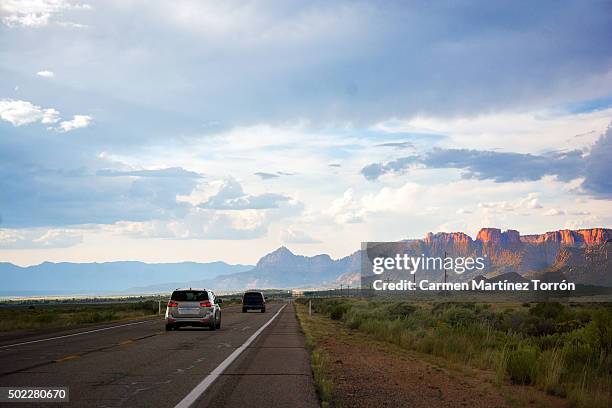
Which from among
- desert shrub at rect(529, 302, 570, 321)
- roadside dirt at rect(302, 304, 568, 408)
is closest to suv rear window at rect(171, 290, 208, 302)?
roadside dirt at rect(302, 304, 568, 408)

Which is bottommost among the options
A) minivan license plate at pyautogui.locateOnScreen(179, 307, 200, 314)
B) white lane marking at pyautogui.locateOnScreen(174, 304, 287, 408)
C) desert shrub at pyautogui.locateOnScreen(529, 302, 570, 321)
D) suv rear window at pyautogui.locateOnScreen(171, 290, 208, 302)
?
desert shrub at pyautogui.locateOnScreen(529, 302, 570, 321)

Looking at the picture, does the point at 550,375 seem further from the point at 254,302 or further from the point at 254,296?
the point at 254,296

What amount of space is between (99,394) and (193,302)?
1757cm

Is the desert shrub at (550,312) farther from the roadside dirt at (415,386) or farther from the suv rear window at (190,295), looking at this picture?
the roadside dirt at (415,386)

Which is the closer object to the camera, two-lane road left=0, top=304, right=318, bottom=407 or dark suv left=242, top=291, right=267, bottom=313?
two-lane road left=0, top=304, right=318, bottom=407

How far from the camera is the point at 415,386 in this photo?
1199 centimetres

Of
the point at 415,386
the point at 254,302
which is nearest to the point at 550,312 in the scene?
the point at 415,386

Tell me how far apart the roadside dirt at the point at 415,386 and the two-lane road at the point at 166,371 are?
2.36 ft

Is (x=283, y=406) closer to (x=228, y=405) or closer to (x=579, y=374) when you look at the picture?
(x=228, y=405)

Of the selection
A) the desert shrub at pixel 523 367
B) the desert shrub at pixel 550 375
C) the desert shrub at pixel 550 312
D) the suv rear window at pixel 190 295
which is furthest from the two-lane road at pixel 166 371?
the desert shrub at pixel 550 312

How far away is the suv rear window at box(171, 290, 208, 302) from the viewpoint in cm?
2795

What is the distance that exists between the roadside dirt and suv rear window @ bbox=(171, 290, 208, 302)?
458 inches

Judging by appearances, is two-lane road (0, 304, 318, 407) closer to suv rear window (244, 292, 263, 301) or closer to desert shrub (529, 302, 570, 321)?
desert shrub (529, 302, 570, 321)

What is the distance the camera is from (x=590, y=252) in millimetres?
177500
